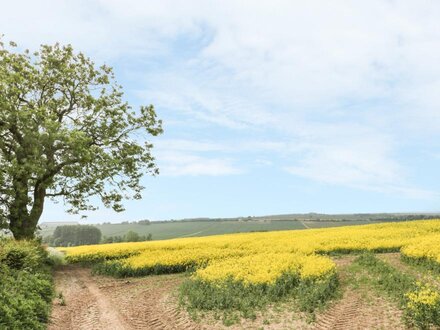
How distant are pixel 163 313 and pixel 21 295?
17.5ft

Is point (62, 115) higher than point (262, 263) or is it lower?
higher

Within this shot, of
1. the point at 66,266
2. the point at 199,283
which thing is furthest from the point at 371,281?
the point at 66,266

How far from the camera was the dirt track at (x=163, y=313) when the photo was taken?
43.6 ft

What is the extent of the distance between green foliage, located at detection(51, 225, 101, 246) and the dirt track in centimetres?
7697

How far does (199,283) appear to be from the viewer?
1877cm

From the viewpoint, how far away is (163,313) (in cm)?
1551

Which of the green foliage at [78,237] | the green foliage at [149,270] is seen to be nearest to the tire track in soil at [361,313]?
the green foliage at [149,270]

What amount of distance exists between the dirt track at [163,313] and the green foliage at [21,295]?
0.87 metres

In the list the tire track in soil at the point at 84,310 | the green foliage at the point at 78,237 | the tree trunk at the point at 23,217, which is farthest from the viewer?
the green foliage at the point at 78,237

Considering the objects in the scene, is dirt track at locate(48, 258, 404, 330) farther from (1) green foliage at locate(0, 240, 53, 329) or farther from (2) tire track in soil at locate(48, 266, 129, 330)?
(1) green foliage at locate(0, 240, 53, 329)

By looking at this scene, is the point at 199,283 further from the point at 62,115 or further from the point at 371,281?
the point at 62,115

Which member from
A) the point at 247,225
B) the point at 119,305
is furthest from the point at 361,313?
the point at 247,225

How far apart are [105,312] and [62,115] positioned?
21.0m

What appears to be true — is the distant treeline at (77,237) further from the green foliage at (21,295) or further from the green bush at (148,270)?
the green foliage at (21,295)
